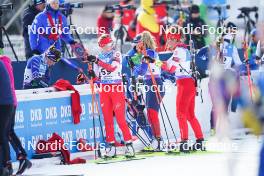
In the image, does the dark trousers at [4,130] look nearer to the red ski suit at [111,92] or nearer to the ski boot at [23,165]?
the ski boot at [23,165]

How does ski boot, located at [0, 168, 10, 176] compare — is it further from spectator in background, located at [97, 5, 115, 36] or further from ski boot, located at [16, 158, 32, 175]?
spectator in background, located at [97, 5, 115, 36]

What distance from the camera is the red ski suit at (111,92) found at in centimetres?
1755

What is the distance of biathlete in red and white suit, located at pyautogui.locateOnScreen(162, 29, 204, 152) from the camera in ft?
59.6

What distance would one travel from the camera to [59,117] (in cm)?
1775

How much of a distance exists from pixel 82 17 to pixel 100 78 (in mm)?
8837

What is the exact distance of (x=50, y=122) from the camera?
17.6m

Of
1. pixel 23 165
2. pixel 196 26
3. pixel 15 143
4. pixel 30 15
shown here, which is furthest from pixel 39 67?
pixel 196 26

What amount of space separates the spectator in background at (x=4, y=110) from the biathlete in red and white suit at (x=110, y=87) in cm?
251

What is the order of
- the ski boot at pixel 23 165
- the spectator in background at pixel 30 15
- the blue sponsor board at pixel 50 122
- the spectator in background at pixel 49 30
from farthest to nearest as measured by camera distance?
the spectator in background at pixel 30 15, the spectator in background at pixel 49 30, the blue sponsor board at pixel 50 122, the ski boot at pixel 23 165

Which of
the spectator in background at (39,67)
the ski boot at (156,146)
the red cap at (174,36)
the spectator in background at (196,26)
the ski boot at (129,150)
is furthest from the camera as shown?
the spectator in background at (196,26)

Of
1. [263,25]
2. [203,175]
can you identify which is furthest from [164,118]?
[263,25]

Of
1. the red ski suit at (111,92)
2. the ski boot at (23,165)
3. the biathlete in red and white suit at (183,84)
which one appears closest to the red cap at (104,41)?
the red ski suit at (111,92)

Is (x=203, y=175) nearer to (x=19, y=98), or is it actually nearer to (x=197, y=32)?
(x=19, y=98)

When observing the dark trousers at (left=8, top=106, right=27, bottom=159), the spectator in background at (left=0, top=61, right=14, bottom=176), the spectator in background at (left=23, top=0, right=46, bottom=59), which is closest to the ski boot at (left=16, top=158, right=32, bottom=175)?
the dark trousers at (left=8, top=106, right=27, bottom=159)
